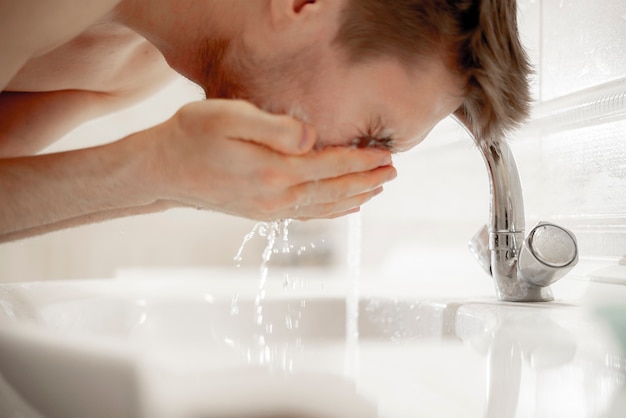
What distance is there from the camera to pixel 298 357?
70 cm

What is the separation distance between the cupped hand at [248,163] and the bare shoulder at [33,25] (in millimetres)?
136

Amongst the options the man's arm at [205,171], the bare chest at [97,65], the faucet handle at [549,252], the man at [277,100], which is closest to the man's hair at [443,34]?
the man at [277,100]

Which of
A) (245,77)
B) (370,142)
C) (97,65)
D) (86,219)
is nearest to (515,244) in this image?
(370,142)

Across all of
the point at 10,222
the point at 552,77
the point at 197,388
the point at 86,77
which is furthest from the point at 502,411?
the point at 86,77

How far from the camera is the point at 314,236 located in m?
2.09

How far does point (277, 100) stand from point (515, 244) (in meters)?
0.34

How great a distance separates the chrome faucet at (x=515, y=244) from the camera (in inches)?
31.3

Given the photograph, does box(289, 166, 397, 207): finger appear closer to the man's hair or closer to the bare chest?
the man's hair

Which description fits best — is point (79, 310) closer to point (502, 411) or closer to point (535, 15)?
point (502, 411)

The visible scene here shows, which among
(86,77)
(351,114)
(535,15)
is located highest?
(535,15)

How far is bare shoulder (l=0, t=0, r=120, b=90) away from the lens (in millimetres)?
568

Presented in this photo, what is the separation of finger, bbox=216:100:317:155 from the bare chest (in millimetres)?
474

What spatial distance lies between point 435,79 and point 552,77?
0.40 m

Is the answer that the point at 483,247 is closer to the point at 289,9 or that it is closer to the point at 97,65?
the point at 289,9
